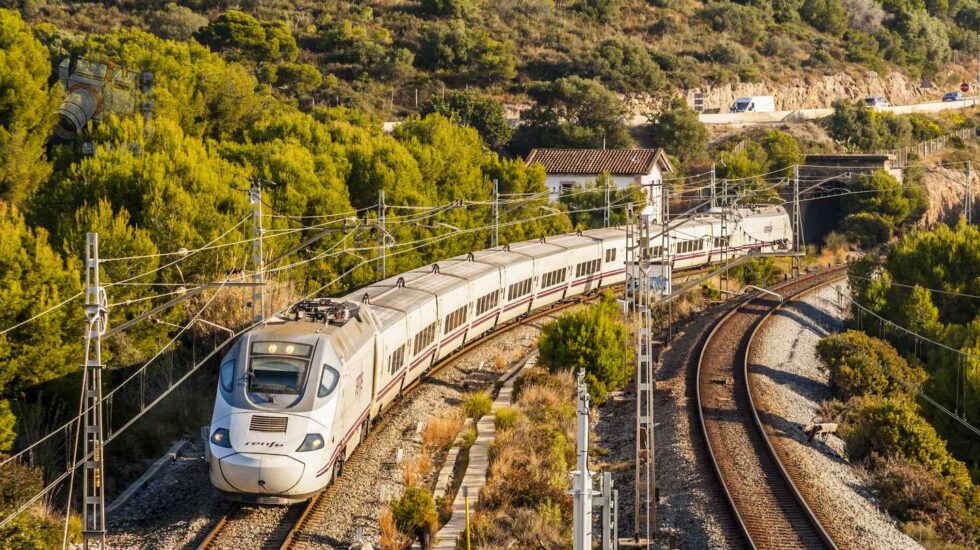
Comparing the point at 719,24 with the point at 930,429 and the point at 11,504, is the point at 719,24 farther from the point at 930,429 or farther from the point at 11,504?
the point at 11,504

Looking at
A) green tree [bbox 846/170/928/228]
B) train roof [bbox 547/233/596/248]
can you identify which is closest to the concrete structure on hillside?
green tree [bbox 846/170/928/228]

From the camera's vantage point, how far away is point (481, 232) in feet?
163

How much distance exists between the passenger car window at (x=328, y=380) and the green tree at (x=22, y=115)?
27.7m

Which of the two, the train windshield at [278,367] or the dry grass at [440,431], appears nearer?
the train windshield at [278,367]

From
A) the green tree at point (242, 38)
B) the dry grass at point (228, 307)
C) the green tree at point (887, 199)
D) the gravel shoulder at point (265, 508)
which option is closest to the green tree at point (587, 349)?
the gravel shoulder at point (265, 508)

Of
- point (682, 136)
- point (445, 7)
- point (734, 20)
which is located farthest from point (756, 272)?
point (734, 20)

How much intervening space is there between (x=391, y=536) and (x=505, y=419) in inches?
295

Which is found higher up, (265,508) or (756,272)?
(265,508)

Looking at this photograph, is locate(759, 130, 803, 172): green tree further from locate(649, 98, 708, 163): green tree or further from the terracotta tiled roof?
the terracotta tiled roof

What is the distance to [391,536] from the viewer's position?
57.1ft

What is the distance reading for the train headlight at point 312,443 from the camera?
57.1 ft

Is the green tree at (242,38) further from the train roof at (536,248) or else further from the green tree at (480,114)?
the train roof at (536,248)

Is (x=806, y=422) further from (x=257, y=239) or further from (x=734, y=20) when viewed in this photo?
(x=734, y=20)

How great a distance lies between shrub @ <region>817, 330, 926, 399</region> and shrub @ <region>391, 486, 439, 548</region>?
1769 centimetres
